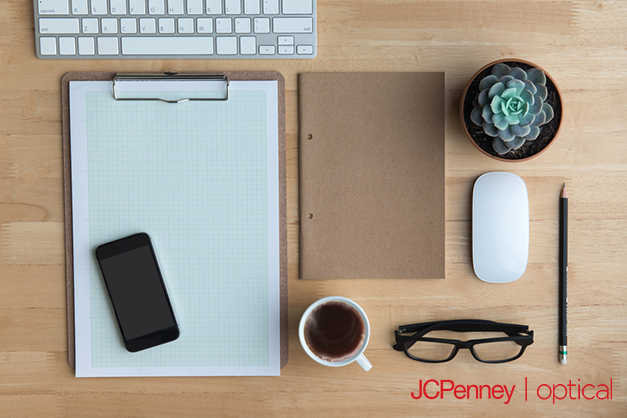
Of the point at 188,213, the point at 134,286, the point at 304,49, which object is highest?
the point at 304,49

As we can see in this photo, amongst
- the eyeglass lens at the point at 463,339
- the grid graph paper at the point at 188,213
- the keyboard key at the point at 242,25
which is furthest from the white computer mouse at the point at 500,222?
the keyboard key at the point at 242,25

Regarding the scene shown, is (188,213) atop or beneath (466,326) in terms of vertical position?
atop

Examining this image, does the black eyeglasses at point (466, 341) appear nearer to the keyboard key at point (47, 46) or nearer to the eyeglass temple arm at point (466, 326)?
the eyeglass temple arm at point (466, 326)

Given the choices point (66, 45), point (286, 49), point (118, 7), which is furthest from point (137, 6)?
point (286, 49)

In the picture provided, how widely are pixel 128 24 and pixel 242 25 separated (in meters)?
0.19

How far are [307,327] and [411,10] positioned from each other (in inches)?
22.0

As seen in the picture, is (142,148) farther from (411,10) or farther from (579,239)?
(579,239)

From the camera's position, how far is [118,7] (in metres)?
0.65

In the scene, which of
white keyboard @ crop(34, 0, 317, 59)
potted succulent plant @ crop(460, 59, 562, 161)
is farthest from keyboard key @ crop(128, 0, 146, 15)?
potted succulent plant @ crop(460, 59, 562, 161)

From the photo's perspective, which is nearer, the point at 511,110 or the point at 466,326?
the point at 511,110

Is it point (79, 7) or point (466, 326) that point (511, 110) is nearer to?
point (466, 326)

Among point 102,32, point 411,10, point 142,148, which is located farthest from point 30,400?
point 411,10

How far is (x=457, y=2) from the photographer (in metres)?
0.67

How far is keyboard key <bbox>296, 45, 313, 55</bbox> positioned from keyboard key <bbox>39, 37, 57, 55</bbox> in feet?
1.33
